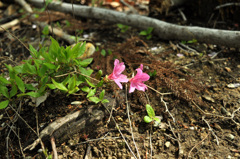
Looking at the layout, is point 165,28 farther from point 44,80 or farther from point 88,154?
point 88,154

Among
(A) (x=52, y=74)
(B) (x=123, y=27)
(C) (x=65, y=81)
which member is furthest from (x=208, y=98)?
(B) (x=123, y=27)

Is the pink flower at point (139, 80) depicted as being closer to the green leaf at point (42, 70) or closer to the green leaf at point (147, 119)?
the green leaf at point (147, 119)

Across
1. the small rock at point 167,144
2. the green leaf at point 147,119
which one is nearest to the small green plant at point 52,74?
the green leaf at point 147,119

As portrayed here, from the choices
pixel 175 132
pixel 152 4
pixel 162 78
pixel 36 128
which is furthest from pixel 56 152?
pixel 152 4

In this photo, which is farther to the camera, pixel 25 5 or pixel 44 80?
pixel 25 5

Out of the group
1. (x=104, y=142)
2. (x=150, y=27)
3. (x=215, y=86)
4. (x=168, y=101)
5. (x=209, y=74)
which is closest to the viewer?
(x=104, y=142)

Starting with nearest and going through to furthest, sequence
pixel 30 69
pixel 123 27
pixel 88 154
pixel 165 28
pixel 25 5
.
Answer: pixel 88 154 < pixel 30 69 < pixel 165 28 < pixel 123 27 < pixel 25 5

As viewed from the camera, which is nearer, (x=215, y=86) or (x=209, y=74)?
(x=215, y=86)

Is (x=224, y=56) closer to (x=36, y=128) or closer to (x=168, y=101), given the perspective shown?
(x=168, y=101)
